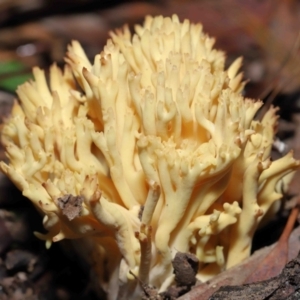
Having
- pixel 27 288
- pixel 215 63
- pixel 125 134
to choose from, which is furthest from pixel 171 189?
pixel 27 288

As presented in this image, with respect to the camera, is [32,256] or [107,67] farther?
[32,256]

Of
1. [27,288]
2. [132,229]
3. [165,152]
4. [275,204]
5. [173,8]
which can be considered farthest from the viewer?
[173,8]

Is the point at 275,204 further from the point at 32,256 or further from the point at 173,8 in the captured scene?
the point at 173,8

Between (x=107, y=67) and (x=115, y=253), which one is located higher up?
(x=107, y=67)

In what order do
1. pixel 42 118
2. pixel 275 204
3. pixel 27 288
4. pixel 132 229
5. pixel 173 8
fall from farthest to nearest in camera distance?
pixel 173 8 → pixel 27 288 → pixel 275 204 → pixel 42 118 → pixel 132 229

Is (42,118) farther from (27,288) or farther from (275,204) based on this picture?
(275,204)

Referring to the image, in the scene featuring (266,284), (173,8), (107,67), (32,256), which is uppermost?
(173,8)

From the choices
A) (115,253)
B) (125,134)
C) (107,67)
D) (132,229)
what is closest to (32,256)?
(115,253)
